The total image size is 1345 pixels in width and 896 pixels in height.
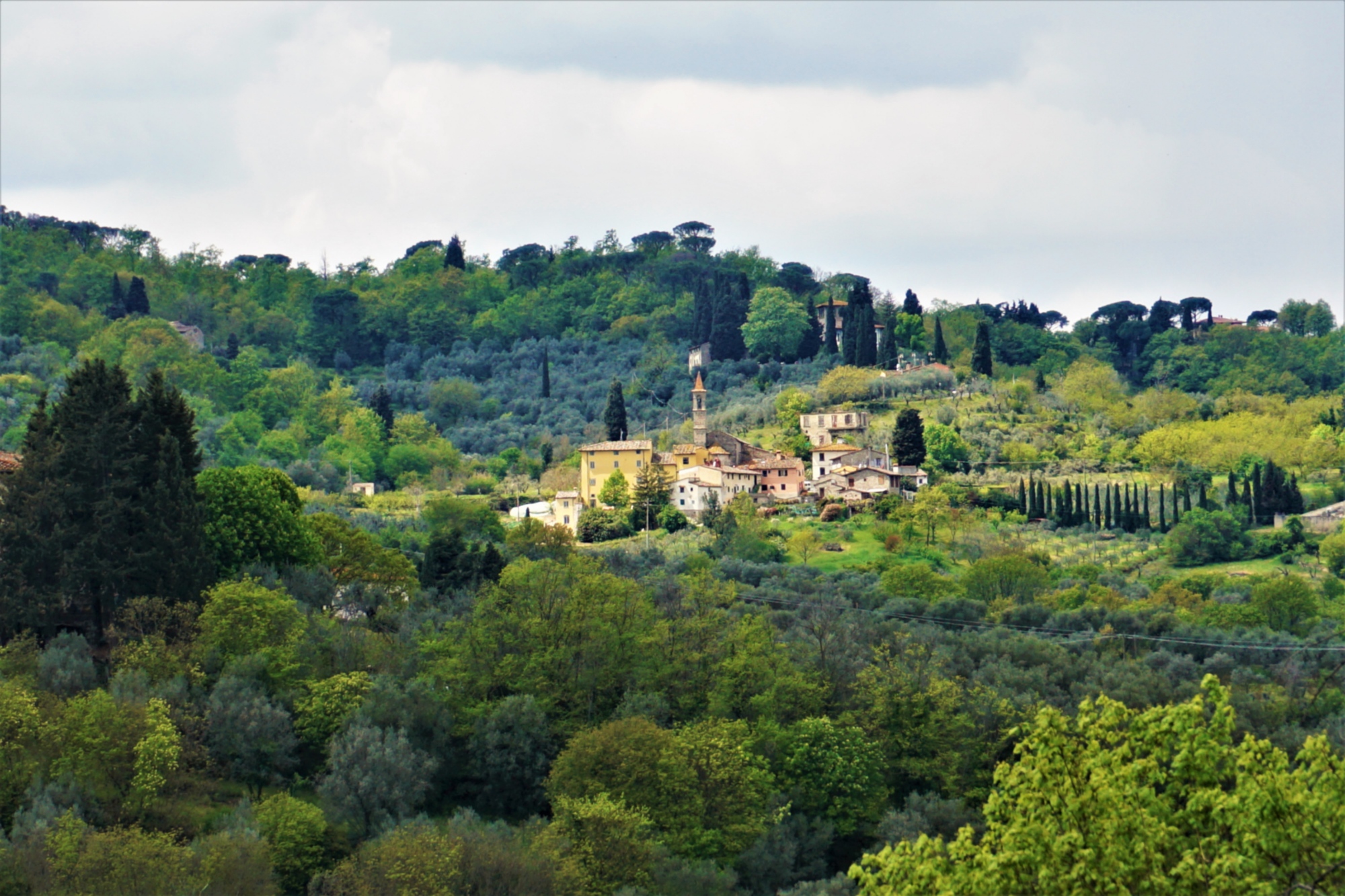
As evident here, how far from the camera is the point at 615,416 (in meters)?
89.2

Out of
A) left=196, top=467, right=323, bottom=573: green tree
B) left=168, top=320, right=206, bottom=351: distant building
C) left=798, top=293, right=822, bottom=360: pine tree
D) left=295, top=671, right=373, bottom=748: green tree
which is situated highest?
left=168, top=320, right=206, bottom=351: distant building

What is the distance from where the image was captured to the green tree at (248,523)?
4069cm

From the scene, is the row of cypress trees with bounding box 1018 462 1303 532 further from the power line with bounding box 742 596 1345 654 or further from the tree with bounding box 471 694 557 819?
the tree with bounding box 471 694 557 819

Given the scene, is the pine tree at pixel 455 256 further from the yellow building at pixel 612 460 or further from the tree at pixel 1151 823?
the tree at pixel 1151 823

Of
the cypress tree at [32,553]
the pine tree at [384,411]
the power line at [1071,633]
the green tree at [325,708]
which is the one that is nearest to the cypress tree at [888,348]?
the pine tree at [384,411]

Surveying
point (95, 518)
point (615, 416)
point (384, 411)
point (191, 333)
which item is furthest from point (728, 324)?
point (95, 518)

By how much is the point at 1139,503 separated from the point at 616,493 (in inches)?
927

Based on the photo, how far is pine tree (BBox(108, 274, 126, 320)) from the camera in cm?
11950

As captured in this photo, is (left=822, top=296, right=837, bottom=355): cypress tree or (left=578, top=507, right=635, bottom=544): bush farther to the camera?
(left=822, top=296, right=837, bottom=355): cypress tree

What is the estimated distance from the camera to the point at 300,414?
337 feet

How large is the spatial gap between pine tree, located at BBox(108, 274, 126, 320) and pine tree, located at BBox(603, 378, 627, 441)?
46943 mm

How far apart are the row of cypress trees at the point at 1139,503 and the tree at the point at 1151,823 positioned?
5818cm

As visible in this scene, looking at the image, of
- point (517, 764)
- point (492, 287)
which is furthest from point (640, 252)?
point (517, 764)

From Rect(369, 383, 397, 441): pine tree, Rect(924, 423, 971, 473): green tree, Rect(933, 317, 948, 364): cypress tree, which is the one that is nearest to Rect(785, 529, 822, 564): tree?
Rect(924, 423, 971, 473): green tree
